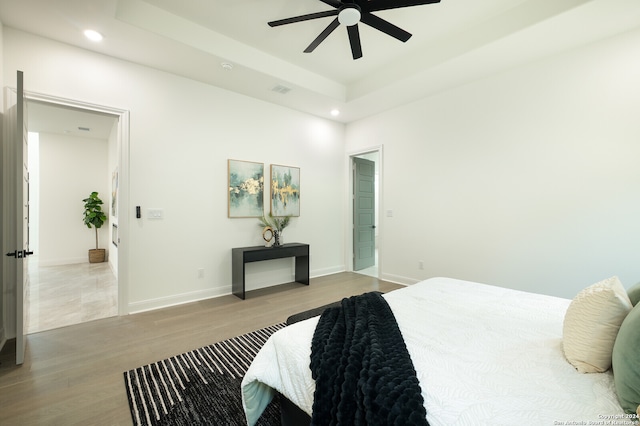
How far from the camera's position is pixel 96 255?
619 centimetres

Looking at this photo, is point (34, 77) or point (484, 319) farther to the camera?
point (34, 77)

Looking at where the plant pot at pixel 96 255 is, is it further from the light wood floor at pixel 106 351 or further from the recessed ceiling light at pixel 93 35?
the recessed ceiling light at pixel 93 35

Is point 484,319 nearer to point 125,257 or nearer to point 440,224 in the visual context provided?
point 440,224

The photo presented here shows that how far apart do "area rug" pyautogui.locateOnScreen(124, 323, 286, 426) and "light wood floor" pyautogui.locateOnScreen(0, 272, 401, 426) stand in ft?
0.31

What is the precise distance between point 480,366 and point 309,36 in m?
3.38

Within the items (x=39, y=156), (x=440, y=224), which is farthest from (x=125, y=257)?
(x=39, y=156)

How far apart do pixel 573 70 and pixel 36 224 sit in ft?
30.8

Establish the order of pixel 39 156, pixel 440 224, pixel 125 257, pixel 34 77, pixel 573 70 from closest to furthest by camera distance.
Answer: pixel 34 77, pixel 573 70, pixel 125 257, pixel 440 224, pixel 39 156

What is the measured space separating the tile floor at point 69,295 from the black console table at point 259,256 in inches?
53.9

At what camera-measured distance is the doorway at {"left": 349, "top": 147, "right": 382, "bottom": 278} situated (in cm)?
535

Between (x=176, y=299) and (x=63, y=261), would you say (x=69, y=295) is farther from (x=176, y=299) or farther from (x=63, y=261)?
(x=63, y=261)

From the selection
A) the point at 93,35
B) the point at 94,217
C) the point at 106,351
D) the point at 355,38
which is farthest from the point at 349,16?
the point at 94,217

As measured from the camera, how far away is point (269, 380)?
51.0 inches

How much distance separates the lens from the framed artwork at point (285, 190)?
4.35m
